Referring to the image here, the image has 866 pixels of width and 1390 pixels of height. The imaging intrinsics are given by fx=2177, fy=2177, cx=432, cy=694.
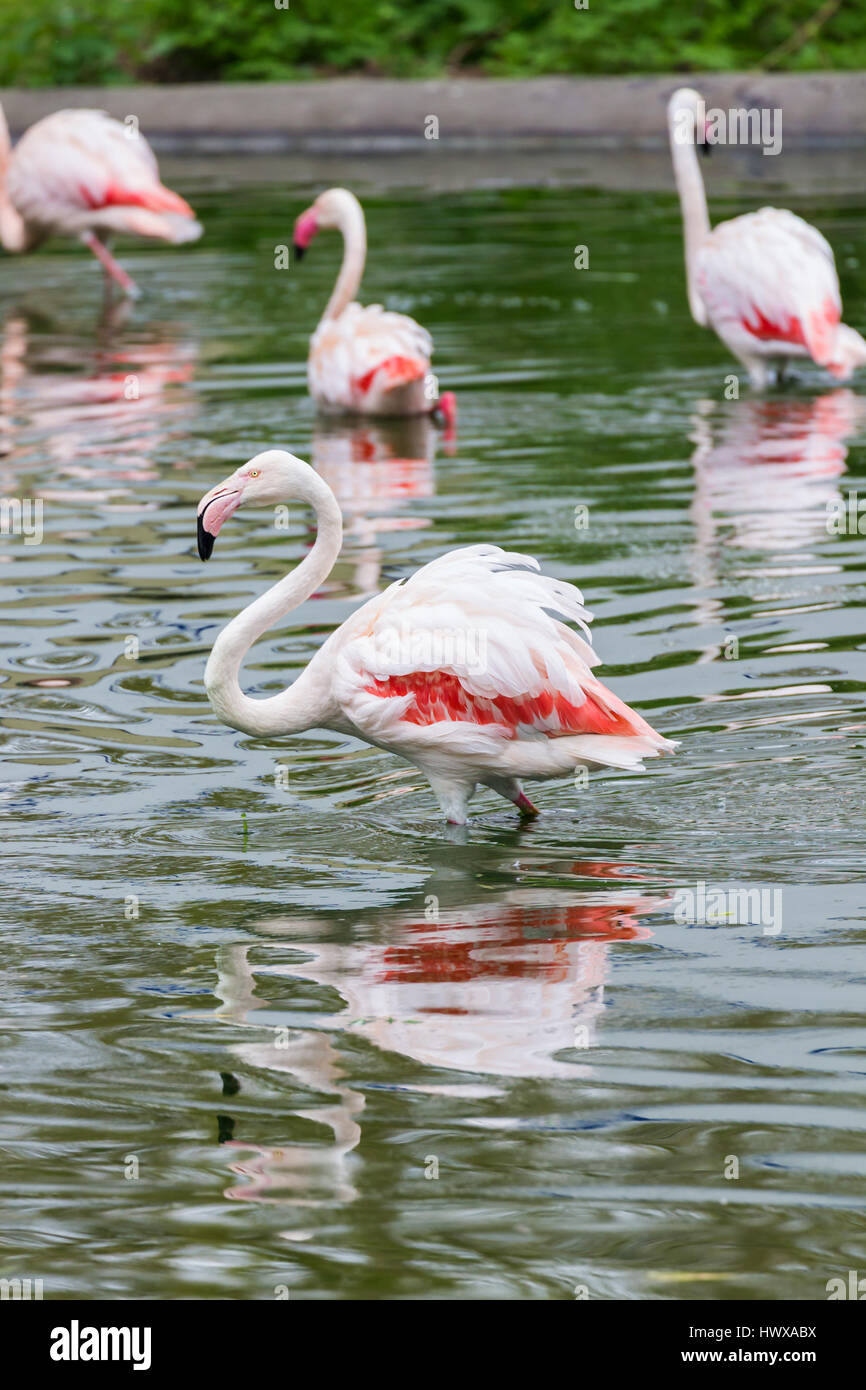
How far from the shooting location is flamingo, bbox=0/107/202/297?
1411 centimetres

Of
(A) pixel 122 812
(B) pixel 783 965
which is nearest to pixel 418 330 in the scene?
(A) pixel 122 812

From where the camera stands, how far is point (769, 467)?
29.5ft

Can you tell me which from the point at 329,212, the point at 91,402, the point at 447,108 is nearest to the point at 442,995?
the point at 91,402

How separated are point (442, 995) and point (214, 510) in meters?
1.55

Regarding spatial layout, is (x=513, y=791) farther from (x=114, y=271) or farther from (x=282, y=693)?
(x=114, y=271)

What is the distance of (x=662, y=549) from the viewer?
7.77 meters

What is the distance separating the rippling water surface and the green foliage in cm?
1211

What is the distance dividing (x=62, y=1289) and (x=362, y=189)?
1559 centimetres

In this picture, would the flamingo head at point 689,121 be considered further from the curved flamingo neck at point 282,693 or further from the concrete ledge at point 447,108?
the concrete ledge at point 447,108

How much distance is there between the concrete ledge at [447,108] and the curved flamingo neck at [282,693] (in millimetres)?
14600

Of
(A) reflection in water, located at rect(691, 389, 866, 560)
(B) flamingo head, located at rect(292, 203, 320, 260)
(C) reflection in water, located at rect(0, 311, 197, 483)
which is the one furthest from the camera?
(B) flamingo head, located at rect(292, 203, 320, 260)

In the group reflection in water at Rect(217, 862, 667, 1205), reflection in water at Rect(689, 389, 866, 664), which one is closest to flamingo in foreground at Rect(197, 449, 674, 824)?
reflection in water at Rect(217, 862, 667, 1205)

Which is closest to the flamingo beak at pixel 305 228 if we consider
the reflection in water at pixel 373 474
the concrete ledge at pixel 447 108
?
the reflection in water at pixel 373 474

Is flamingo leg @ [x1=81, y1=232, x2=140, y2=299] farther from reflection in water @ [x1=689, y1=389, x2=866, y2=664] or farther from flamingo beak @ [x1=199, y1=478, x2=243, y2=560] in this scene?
flamingo beak @ [x1=199, y1=478, x2=243, y2=560]
